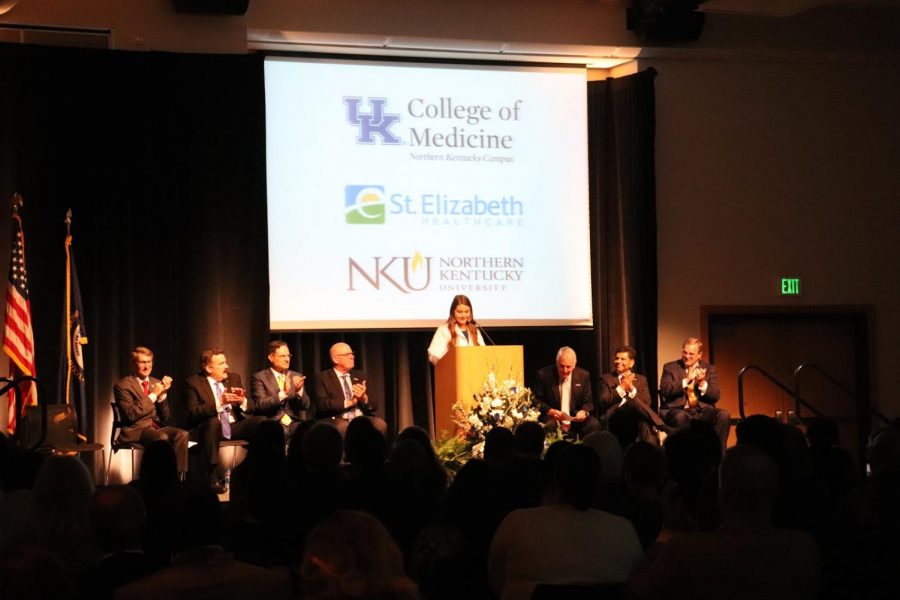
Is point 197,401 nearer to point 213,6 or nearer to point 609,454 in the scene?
point 213,6

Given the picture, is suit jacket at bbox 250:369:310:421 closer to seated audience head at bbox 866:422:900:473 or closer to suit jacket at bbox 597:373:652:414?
suit jacket at bbox 597:373:652:414

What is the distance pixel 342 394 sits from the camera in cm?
848

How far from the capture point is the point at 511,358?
7.75 meters

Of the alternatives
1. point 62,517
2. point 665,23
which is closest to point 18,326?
point 62,517

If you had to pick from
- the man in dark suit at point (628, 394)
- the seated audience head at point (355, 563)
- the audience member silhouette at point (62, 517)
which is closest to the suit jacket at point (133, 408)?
the man in dark suit at point (628, 394)

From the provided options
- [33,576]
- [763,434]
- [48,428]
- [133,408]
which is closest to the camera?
[33,576]

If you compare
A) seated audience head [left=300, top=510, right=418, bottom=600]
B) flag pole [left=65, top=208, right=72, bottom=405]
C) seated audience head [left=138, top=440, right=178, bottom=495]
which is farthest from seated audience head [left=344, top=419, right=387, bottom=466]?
flag pole [left=65, top=208, right=72, bottom=405]

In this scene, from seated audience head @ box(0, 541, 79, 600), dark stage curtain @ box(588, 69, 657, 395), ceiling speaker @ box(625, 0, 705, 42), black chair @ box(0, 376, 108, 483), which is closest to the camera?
seated audience head @ box(0, 541, 79, 600)

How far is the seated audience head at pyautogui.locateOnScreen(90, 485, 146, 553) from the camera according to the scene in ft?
8.34

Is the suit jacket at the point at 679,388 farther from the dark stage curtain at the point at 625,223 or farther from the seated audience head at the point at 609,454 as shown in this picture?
the seated audience head at the point at 609,454

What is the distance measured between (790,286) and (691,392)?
2.10 meters

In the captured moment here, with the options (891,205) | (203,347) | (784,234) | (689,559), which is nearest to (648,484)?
(689,559)

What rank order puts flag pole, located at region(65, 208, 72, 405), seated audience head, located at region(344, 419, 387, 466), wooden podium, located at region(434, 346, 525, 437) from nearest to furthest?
1. seated audience head, located at region(344, 419, 387, 466)
2. wooden podium, located at region(434, 346, 525, 437)
3. flag pole, located at region(65, 208, 72, 405)

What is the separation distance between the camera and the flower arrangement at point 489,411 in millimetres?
7309
